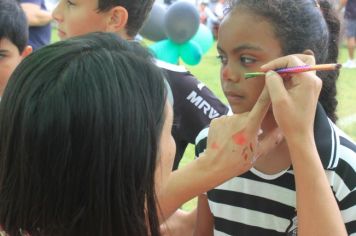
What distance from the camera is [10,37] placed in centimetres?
215

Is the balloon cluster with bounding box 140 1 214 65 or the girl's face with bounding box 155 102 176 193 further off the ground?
the girl's face with bounding box 155 102 176 193

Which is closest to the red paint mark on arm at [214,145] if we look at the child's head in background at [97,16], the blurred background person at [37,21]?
the child's head in background at [97,16]

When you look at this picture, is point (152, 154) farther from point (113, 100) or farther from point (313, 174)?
point (313, 174)

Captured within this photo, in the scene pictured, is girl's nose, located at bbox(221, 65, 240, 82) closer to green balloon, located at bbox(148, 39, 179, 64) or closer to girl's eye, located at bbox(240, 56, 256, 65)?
girl's eye, located at bbox(240, 56, 256, 65)

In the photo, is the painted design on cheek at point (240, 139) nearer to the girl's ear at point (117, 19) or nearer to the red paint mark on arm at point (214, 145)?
the red paint mark on arm at point (214, 145)

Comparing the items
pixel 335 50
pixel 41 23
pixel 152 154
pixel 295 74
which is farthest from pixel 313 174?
pixel 41 23

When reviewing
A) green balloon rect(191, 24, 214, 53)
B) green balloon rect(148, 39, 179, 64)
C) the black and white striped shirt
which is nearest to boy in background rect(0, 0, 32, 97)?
the black and white striped shirt

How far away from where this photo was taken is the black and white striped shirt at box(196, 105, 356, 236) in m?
1.06

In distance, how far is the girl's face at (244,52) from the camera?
1.12 meters

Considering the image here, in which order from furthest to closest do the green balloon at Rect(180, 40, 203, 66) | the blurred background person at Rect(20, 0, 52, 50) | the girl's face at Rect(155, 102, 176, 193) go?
the green balloon at Rect(180, 40, 203, 66)
the blurred background person at Rect(20, 0, 52, 50)
the girl's face at Rect(155, 102, 176, 193)

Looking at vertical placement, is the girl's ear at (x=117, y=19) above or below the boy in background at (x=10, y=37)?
above

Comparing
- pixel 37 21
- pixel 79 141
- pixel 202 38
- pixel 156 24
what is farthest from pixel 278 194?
pixel 202 38

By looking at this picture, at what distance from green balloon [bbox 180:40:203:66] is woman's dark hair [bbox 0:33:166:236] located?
2854mm

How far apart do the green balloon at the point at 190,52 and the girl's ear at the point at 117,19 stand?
191 centimetres
